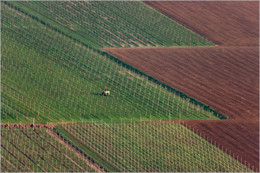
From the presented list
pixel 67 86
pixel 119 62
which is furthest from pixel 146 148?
pixel 119 62

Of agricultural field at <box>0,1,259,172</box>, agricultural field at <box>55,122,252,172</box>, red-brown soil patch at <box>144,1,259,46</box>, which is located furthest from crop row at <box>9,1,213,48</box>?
agricultural field at <box>55,122,252,172</box>

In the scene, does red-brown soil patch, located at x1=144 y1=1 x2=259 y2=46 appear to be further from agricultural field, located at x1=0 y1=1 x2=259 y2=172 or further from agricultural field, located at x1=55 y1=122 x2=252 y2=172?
agricultural field, located at x1=55 y1=122 x2=252 y2=172

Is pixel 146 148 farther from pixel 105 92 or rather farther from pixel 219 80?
pixel 219 80

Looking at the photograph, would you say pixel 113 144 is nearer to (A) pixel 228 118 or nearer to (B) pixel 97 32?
(A) pixel 228 118

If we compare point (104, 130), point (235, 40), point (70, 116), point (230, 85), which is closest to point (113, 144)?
point (104, 130)

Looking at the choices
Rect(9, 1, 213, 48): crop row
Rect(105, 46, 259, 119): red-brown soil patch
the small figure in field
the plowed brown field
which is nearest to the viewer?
the plowed brown field

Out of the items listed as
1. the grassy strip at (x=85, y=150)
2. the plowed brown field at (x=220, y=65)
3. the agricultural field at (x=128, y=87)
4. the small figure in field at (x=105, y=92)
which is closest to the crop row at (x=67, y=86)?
the agricultural field at (x=128, y=87)

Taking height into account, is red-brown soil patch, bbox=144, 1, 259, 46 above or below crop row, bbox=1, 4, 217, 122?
above
